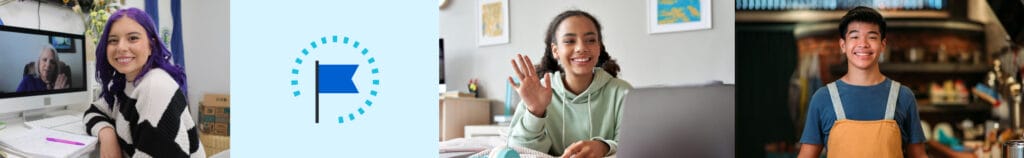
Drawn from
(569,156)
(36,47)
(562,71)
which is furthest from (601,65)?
(36,47)

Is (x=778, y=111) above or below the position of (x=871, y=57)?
below

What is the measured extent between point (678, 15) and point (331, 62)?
0.98m

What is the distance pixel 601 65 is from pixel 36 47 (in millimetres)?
1524

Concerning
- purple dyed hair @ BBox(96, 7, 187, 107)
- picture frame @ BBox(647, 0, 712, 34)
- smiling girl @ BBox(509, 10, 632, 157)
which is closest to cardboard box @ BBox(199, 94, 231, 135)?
purple dyed hair @ BBox(96, 7, 187, 107)

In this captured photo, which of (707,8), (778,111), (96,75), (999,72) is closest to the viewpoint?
(999,72)

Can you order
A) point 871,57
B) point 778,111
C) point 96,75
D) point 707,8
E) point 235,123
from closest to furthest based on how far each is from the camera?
point 871,57, point 778,111, point 707,8, point 96,75, point 235,123

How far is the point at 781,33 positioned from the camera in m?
1.83

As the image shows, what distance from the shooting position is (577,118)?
2209 millimetres

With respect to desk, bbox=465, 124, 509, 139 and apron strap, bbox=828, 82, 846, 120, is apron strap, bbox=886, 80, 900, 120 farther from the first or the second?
desk, bbox=465, 124, 509, 139

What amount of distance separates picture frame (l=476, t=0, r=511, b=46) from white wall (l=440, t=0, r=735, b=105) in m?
0.02

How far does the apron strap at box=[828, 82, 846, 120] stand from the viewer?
5.94 ft

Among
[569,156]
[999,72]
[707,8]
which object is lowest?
Answer: [569,156]

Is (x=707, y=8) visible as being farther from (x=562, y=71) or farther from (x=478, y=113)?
Answer: (x=478, y=113)

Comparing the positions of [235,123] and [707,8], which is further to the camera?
[235,123]
